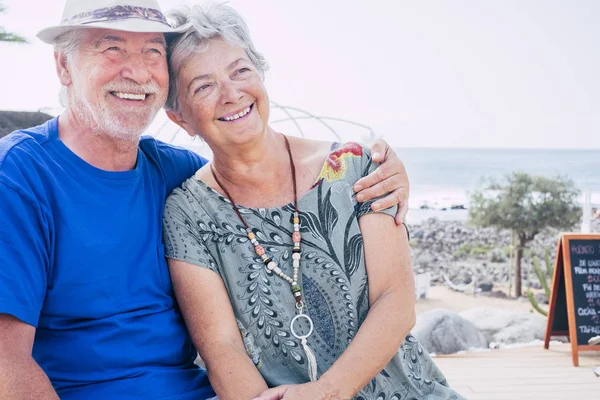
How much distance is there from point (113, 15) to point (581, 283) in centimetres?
371

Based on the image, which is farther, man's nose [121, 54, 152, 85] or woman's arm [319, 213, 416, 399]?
man's nose [121, 54, 152, 85]

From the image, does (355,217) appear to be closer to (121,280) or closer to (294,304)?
(294,304)

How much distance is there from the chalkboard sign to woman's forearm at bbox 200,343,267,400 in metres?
3.22

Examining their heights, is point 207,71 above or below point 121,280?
above

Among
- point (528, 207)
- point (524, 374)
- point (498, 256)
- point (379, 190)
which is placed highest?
point (379, 190)

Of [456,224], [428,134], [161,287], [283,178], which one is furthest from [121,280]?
[428,134]

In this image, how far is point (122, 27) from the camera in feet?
6.34

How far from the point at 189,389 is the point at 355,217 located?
0.70 m

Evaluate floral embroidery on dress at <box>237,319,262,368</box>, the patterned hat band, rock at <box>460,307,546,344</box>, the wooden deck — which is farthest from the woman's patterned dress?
rock at <box>460,307,546,344</box>

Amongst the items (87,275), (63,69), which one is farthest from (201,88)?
(87,275)

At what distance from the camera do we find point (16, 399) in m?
1.60

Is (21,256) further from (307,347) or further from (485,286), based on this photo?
(485,286)

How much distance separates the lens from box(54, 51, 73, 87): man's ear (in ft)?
6.70

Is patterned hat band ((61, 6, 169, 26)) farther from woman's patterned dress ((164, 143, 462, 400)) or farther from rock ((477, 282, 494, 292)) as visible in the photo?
rock ((477, 282, 494, 292))
